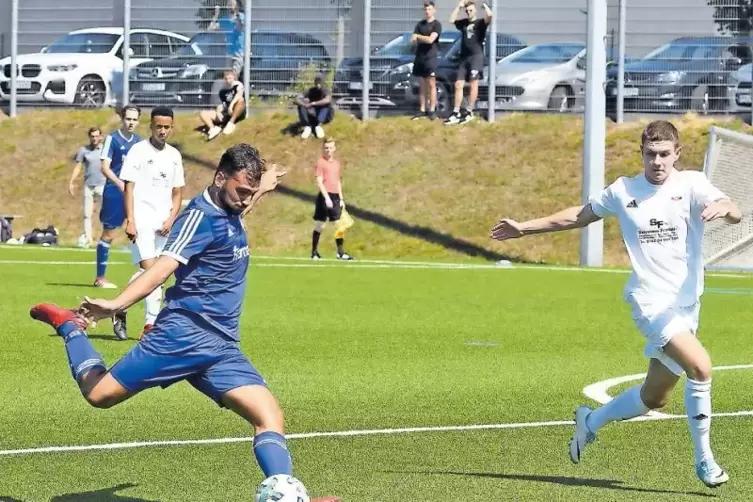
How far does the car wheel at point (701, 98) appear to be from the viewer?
99.7ft

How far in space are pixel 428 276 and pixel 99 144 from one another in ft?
26.3

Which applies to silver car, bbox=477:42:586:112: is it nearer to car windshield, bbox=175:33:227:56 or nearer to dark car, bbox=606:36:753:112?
dark car, bbox=606:36:753:112

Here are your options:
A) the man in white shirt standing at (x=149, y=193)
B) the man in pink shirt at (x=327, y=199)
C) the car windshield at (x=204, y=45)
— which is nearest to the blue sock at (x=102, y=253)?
the man in white shirt standing at (x=149, y=193)

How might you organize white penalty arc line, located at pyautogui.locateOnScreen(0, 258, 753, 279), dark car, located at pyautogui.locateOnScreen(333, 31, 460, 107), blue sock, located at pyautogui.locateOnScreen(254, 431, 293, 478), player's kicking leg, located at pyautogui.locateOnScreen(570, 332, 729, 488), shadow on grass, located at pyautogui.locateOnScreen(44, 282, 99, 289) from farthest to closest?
dark car, located at pyautogui.locateOnScreen(333, 31, 460, 107)
white penalty arc line, located at pyautogui.locateOnScreen(0, 258, 753, 279)
shadow on grass, located at pyautogui.locateOnScreen(44, 282, 99, 289)
player's kicking leg, located at pyautogui.locateOnScreen(570, 332, 729, 488)
blue sock, located at pyautogui.locateOnScreen(254, 431, 293, 478)

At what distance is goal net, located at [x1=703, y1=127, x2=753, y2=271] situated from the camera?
77.6 feet

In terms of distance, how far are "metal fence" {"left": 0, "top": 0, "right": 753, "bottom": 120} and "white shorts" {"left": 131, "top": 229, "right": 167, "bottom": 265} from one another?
1641 cm

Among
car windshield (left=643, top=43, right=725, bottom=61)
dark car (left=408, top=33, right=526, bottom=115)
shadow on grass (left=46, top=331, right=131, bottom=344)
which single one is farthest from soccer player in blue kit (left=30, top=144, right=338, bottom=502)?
car windshield (left=643, top=43, right=725, bottom=61)

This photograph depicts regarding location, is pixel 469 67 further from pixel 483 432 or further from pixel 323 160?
pixel 483 432

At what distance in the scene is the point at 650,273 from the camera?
768cm

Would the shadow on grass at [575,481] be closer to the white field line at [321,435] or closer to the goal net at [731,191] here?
the white field line at [321,435]

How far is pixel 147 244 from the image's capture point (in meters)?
13.5

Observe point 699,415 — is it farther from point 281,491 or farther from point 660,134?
point 281,491

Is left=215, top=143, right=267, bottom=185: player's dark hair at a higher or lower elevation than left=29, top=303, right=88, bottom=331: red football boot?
higher

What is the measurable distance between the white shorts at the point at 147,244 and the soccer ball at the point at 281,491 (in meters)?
7.27
